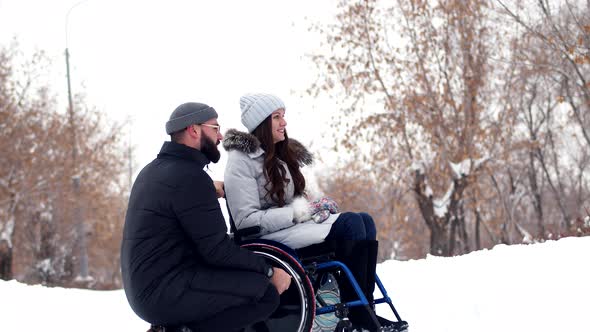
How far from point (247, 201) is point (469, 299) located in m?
2.57

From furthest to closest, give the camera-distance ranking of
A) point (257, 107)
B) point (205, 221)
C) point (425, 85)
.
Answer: point (425, 85) → point (257, 107) → point (205, 221)

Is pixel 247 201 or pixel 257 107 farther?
pixel 257 107

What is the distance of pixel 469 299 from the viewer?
17.8 ft

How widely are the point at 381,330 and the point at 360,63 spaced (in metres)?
12.7

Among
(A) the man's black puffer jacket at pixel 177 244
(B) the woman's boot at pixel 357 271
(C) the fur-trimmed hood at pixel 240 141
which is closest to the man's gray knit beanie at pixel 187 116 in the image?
(A) the man's black puffer jacket at pixel 177 244

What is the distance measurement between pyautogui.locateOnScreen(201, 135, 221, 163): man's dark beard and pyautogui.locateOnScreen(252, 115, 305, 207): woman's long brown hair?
1.50 ft

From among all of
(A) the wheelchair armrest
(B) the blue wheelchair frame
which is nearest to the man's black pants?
(B) the blue wheelchair frame

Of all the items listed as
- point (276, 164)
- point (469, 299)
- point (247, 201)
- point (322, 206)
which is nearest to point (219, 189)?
point (247, 201)

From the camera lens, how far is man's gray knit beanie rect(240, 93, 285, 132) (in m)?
3.99

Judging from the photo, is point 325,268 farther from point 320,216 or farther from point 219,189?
point 219,189

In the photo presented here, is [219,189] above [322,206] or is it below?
above

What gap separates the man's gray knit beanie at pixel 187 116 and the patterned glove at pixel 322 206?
817 mm

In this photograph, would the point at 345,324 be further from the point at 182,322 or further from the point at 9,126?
the point at 9,126

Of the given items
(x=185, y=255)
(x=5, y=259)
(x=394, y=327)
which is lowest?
(x=5, y=259)
